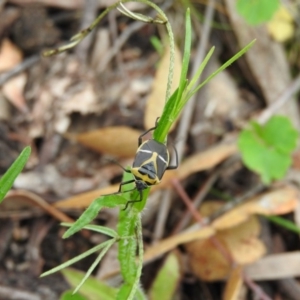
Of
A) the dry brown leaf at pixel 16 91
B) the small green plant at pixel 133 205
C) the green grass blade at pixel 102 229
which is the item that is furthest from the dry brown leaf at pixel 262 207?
Result: the dry brown leaf at pixel 16 91

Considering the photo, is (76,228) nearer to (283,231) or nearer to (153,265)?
(153,265)

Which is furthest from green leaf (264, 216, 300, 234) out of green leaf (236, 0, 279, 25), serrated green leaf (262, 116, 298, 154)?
green leaf (236, 0, 279, 25)

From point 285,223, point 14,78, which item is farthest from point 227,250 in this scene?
point 14,78

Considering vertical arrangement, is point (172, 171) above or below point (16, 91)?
below

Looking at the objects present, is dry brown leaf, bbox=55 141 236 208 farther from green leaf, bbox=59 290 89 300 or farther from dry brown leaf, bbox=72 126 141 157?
green leaf, bbox=59 290 89 300

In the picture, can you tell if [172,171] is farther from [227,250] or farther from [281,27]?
[281,27]

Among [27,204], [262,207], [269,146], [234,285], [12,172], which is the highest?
[12,172]

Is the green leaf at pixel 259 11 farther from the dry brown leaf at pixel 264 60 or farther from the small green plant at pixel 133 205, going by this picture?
the small green plant at pixel 133 205
